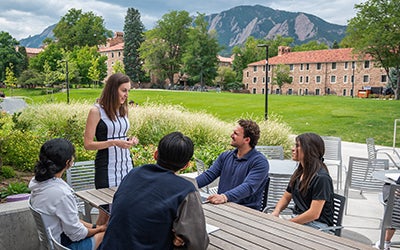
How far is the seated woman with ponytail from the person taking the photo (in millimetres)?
2170

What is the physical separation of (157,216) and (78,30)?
65.3 meters

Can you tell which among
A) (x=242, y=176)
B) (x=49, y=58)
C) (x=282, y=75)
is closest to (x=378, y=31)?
(x=282, y=75)

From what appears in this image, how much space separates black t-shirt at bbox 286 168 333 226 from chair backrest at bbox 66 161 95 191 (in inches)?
85.2

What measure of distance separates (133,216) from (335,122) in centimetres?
1884

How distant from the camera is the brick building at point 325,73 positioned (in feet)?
178

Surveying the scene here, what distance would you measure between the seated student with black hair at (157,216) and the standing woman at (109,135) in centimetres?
139

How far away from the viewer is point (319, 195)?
2.70 m

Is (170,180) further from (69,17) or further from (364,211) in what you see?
(69,17)

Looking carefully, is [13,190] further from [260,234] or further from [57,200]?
[260,234]

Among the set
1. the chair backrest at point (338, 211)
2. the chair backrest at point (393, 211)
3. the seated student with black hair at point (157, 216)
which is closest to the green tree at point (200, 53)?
the chair backrest at point (393, 211)

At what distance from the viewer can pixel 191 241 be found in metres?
1.60

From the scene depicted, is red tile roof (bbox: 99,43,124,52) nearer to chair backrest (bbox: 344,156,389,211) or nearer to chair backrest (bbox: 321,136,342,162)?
chair backrest (bbox: 321,136,342,162)

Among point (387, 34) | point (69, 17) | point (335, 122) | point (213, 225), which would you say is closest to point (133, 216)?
point (213, 225)

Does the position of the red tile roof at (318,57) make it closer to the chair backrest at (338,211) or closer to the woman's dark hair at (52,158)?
the chair backrest at (338,211)
